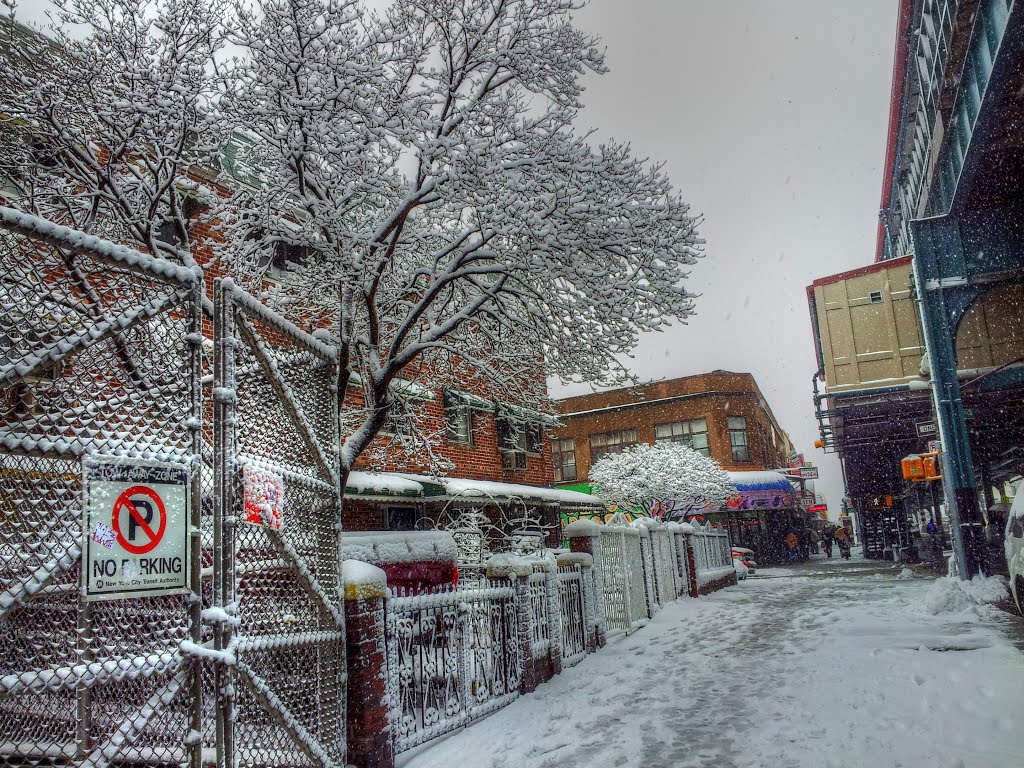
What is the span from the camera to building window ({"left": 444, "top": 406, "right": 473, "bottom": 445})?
18.3m

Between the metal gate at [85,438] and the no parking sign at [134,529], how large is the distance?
18 millimetres

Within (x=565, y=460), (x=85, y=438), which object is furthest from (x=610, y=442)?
(x=85, y=438)

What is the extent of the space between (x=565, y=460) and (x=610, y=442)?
354 cm

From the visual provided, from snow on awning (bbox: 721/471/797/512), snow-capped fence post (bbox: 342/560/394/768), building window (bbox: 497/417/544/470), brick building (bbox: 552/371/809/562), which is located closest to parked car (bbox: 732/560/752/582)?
building window (bbox: 497/417/544/470)

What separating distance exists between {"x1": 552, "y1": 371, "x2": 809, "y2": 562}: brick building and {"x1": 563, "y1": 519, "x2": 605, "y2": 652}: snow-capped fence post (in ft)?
96.3

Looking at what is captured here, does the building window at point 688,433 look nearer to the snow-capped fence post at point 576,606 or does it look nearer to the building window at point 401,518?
the building window at point 401,518

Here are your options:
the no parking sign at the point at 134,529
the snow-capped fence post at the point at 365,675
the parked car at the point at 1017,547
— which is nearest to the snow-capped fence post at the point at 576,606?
the snow-capped fence post at the point at 365,675

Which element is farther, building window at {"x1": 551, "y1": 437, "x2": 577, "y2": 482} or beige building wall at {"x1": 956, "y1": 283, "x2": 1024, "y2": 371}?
building window at {"x1": 551, "y1": 437, "x2": 577, "y2": 482}

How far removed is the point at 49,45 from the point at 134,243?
2769 mm

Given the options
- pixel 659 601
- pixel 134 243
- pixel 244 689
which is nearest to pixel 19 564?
pixel 244 689

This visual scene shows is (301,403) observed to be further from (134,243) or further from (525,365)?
(134,243)

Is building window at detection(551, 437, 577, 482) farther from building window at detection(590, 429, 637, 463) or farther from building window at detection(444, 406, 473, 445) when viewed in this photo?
building window at detection(444, 406, 473, 445)

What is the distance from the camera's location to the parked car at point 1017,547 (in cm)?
909

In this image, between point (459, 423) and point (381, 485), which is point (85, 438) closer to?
point (381, 485)
